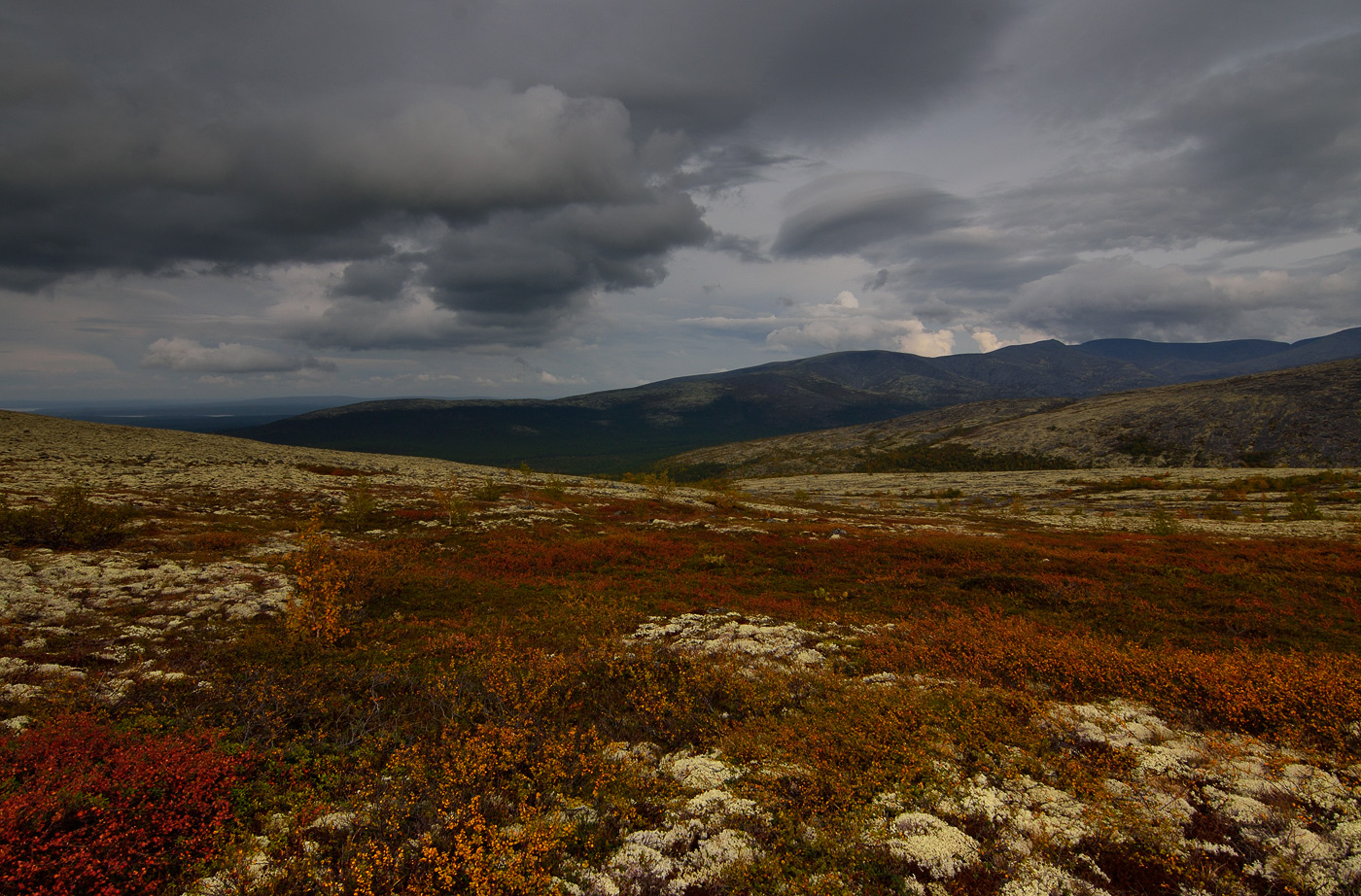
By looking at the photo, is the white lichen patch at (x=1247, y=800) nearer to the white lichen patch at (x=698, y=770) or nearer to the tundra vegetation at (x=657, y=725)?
the tundra vegetation at (x=657, y=725)

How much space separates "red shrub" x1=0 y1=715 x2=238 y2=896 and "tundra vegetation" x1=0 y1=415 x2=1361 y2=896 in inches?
2.1

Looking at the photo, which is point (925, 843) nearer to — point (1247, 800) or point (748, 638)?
point (1247, 800)

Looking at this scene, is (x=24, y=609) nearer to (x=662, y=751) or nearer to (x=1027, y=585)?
(x=662, y=751)

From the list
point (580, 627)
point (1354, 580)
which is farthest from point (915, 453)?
point (580, 627)

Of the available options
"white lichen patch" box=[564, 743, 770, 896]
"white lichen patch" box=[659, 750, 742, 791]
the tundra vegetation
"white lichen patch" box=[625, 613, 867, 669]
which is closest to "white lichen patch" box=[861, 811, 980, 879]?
the tundra vegetation

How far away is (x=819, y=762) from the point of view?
8.07 metres

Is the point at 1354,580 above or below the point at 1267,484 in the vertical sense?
above

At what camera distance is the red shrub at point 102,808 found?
558 cm

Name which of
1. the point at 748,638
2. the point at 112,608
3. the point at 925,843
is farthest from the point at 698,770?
the point at 112,608

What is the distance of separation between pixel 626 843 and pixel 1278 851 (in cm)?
803

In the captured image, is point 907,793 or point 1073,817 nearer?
point 1073,817

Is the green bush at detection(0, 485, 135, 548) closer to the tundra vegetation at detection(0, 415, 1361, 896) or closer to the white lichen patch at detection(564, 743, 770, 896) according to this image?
the tundra vegetation at detection(0, 415, 1361, 896)

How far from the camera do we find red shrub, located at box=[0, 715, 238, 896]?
558cm

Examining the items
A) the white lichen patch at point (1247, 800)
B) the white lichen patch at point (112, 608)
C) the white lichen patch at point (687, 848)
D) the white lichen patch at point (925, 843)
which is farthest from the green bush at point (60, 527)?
the white lichen patch at point (1247, 800)
